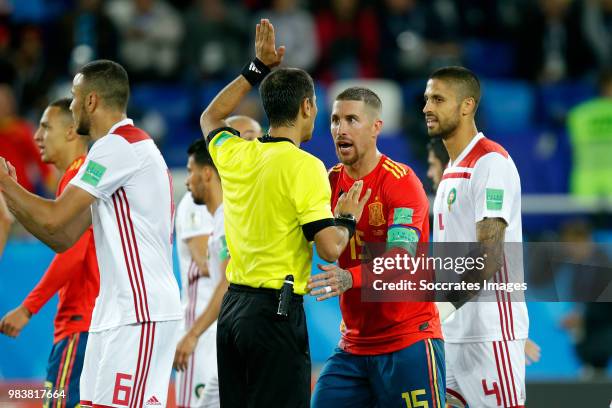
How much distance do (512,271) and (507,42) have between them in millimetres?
10088

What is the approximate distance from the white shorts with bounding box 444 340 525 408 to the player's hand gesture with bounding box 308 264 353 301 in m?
1.24

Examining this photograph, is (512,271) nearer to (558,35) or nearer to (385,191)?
(385,191)

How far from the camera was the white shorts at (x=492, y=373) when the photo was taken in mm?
6664

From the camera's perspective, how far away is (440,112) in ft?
22.9

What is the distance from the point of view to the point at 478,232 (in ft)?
21.4

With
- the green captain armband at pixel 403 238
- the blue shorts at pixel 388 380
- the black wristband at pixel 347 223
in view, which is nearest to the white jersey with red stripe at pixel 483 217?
the blue shorts at pixel 388 380

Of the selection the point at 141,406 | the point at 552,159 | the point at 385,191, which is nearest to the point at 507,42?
the point at 552,159

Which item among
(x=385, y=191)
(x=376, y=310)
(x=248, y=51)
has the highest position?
(x=248, y=51)

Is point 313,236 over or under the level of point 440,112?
under

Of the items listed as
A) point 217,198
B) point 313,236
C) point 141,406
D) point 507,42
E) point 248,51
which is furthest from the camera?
point 507,42

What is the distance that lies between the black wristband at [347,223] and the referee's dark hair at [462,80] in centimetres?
148

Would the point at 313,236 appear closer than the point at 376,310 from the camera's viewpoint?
Yes

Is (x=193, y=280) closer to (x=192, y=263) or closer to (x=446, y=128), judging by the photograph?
(x=192, y=263)

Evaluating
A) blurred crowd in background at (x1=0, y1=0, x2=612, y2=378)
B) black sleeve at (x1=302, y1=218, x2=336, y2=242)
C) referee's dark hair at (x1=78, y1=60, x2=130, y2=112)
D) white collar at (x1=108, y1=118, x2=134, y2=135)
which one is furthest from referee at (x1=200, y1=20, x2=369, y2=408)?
blurred crowd in background at (x1=0, y1=0, x2=612, y2=378)
